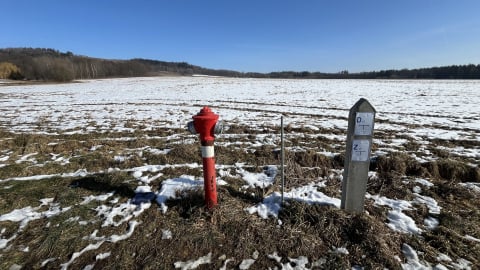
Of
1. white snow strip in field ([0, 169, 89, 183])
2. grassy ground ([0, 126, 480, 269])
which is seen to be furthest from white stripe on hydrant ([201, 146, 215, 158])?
white snow strip in field ([0, 169, 89, 183])

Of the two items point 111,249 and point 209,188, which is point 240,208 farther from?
point 111,249

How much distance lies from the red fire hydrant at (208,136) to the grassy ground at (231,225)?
26cm

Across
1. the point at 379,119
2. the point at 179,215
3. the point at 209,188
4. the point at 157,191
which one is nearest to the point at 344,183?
the point at 209,188

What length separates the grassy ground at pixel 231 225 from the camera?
2773 mm

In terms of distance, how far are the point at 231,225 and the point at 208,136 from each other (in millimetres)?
1260

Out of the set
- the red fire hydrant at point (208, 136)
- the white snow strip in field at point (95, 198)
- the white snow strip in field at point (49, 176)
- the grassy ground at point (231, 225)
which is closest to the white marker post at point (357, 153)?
the grassy ground at point (231, 225)

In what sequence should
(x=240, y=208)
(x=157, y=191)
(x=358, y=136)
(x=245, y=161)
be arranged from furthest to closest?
(x=245, y=161)
(x=157, y=191)
(x=240, y=208)
(x=358, y=136)

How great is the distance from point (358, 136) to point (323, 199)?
4.25 ft

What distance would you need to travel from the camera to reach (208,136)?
10.4ft

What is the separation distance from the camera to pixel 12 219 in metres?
3.45

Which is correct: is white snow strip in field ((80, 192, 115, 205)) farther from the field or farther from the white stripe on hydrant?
the white stripe on hydrant

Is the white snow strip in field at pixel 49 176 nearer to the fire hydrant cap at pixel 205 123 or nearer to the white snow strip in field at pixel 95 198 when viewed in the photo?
the white snow strip in field at pixel 95 198

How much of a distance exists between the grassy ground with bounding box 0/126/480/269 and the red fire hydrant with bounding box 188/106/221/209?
26 centimetres

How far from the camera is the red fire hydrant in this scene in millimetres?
3080
